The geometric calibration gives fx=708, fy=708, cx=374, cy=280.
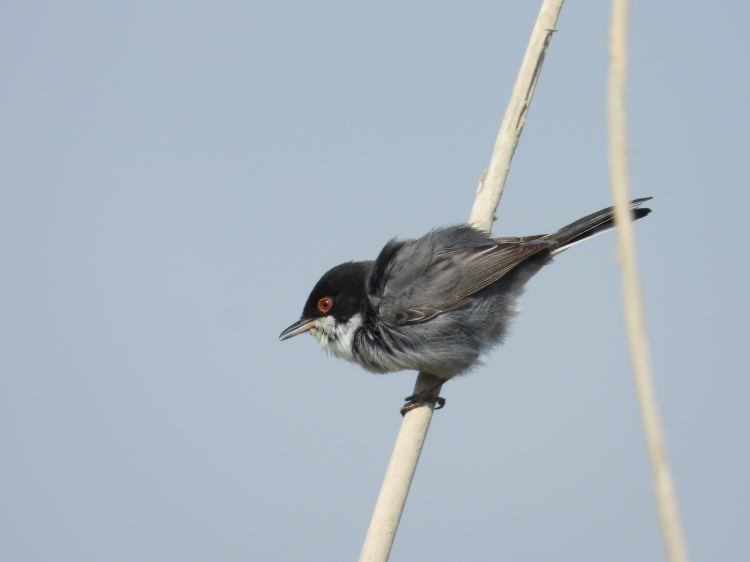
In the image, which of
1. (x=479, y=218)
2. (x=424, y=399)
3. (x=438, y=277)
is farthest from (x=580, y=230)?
(x=424, y=399)

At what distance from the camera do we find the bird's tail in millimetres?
4918

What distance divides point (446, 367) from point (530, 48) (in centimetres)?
224

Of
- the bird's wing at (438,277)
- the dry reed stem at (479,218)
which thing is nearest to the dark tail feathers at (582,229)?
the bird's wing at (438,277)

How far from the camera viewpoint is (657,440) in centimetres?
105

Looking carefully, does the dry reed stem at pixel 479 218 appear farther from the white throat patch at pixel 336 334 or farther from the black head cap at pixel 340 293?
the white throat patch at pixel 336 334

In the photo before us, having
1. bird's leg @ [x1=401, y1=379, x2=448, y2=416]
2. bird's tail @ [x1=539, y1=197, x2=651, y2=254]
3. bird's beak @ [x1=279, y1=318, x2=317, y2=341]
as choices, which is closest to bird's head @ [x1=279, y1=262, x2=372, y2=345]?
bird's beak @ [x1=279, y1=318, x2=317, y2=341]

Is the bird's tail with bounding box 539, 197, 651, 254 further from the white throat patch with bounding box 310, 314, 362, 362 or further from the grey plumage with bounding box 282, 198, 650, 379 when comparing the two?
the white throat patch with bounding box 310, 314, 362, 362

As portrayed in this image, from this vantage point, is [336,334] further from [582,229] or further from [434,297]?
[582,229]

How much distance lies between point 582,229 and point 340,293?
72.0 inches

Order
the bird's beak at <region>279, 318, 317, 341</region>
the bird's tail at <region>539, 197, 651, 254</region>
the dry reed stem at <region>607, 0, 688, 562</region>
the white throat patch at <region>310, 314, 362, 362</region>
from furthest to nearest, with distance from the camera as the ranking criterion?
the bird's beak at <region>279, 318, 317, 341</region> → the white throat patch at <region>310, 314, 362, 362</region> → the bird's tail at <region>539, 197, 651, 254</region> → the dry reed stem at <region>607, 0, 688, 562</region>

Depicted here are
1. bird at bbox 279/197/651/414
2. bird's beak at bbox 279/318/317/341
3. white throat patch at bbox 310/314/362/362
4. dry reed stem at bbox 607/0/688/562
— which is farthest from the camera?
bird's beak at bbox 279/318/317/341

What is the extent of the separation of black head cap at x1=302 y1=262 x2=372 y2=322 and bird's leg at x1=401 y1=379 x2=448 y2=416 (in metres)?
0.85

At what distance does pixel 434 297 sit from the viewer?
204 inches

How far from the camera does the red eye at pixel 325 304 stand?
5.40 m
